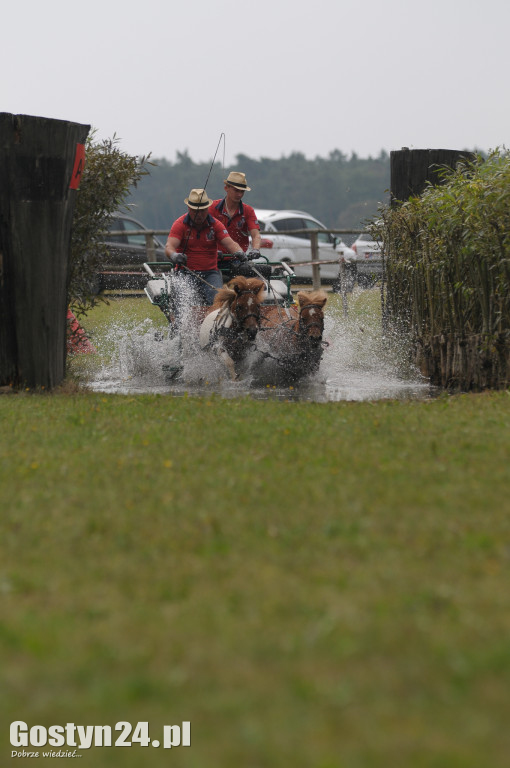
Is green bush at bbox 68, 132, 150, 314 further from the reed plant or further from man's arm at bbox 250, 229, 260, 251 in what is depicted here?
the reed plant

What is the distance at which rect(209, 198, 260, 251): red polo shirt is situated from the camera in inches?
622

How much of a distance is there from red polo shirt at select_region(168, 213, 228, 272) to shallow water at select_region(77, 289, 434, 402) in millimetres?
603

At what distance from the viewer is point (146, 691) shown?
3.83 meters

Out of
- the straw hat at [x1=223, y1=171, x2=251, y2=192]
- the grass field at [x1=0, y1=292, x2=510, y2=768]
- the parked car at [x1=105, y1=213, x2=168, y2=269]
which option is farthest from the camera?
the parked car at [x1=105, y1=213, x2=168, y2=269]

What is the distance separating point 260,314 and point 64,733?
10361 millimetres

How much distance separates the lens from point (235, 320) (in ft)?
44.4

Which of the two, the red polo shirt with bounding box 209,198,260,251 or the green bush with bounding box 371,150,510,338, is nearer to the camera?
the green bush with bounding box 371,150,510,338

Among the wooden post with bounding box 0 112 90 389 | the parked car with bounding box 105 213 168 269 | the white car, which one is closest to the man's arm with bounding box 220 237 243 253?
the wooden post with bounding box 0 112 90 389

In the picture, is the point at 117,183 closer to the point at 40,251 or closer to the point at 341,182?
the point at 40,251

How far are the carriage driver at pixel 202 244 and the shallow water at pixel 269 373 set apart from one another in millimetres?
430

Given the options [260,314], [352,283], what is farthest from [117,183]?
[352,283]

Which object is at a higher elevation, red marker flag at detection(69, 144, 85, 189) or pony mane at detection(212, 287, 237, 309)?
red marker flag at detection(69, 144, 85, 189)

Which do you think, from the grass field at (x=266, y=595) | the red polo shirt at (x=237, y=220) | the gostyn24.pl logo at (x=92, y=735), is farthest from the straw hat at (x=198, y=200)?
the gostyn24.pl logo at (x=92, y=735)

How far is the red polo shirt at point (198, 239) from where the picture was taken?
15.0m
